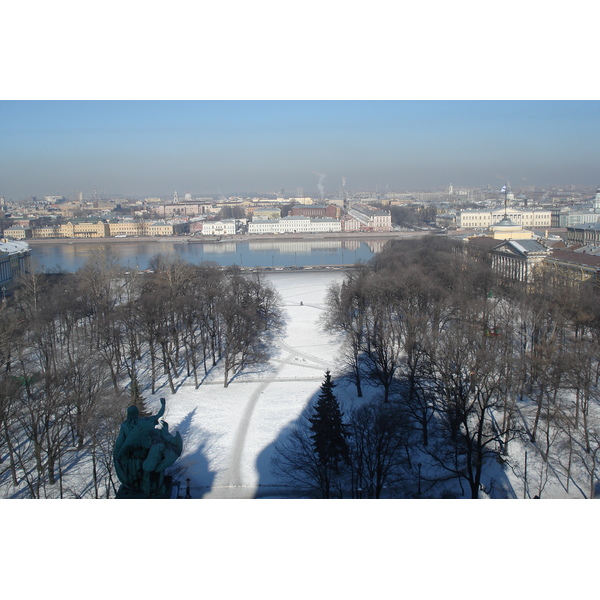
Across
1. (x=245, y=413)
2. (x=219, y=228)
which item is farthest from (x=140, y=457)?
(x=219, y=228)

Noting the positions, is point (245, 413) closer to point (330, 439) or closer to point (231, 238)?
point (330, 439)

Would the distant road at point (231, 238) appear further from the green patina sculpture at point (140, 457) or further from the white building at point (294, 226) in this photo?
the green patina sculpture at point (140, 457)

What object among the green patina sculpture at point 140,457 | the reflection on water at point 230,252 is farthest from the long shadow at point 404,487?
the reflection on water at point 230,252

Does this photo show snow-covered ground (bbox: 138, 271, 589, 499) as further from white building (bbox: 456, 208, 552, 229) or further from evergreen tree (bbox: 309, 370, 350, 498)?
white building (bbox: 456, 208, 552, 229)

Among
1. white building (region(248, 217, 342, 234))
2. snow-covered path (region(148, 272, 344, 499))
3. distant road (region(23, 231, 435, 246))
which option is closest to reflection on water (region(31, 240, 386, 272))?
distant road (region(23, 231, 435, 246))

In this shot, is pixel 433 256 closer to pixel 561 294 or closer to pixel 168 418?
pixel 561 294

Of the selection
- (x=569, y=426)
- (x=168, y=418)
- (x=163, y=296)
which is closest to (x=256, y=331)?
(x=163, y=296)
